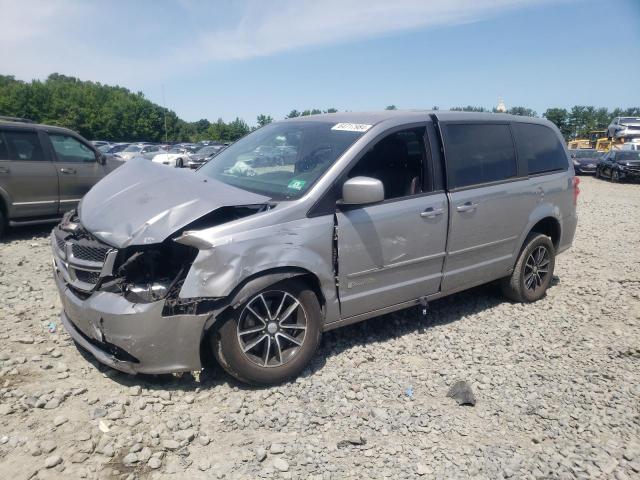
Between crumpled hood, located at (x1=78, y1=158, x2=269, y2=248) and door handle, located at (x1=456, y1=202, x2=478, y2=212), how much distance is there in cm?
181

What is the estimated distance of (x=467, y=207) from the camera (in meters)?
4.27

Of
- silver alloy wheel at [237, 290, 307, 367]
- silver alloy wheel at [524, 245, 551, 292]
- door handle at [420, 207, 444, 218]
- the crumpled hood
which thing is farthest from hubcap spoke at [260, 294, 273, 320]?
silver alloy wheel at [524, 245, 551, 292]

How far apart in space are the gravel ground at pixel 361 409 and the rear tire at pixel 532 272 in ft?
1.34

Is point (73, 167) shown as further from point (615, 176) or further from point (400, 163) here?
point (615, 176)

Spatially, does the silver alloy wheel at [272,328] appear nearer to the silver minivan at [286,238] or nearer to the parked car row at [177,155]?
the silver minivan at [286,238]

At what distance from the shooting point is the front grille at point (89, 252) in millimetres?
3236

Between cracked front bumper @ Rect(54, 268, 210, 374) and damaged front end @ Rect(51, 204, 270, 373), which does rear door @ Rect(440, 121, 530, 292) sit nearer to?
damaged front end @ Rect(51, 204, 270, 373)

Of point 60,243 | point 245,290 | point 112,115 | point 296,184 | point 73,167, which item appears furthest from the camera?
point 112,115

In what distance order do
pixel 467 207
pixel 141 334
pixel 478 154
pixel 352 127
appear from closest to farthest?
pixel 141 334, pixel 352 127, pixel 467 207, pixel 478 154

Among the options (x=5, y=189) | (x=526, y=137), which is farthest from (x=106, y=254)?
(x=5, y=189)

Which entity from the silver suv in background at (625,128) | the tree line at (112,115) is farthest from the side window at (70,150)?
the tree line at (112,115)

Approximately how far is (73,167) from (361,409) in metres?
6.92

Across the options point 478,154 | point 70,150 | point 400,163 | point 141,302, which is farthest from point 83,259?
point 70,150

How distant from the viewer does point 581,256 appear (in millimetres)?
7418
